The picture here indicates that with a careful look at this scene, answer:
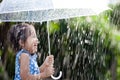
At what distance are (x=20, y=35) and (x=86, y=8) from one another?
2.15ft

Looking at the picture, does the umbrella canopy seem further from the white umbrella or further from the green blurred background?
the green blurred background

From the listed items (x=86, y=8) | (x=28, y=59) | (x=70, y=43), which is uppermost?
(x=86, y=8)

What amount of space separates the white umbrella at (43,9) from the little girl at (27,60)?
143 mm

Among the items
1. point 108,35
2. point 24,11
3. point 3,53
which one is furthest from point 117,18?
point 24,11

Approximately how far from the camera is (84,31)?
588cm

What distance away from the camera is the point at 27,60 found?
4.03m

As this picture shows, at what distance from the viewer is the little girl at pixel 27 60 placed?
401 centimetres

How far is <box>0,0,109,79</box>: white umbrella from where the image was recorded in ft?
13.4

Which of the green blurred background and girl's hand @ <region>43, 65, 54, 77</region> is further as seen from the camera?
the green blurred background

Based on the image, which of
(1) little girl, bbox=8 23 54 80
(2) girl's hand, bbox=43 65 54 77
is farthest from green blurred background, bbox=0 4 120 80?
(2) girl's hand, bbox=43 65 54 77

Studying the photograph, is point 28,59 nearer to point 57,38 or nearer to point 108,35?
point 57,38

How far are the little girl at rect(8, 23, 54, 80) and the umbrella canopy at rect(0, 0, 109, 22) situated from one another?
0.14 m

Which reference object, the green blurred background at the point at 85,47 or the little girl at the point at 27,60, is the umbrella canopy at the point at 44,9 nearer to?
the little girl at the point at 27,60

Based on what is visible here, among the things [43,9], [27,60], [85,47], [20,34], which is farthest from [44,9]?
[85,47]
